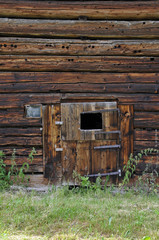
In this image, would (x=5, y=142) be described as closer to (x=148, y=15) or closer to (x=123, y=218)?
(x=123, y=218)

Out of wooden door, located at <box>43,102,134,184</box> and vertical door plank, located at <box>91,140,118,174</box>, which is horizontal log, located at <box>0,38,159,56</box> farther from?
vertical door plank, located at <box>91,140,118,174</box>

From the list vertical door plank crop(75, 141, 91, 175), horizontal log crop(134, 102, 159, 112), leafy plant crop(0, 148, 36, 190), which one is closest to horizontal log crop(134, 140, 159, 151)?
horizontal log crop(134, 102, 159, 112)

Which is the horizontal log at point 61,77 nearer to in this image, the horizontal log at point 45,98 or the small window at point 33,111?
the horizontal log at point 45,98

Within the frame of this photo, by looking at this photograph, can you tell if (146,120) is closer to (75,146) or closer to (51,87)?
(75,146)

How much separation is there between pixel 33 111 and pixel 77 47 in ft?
5.25

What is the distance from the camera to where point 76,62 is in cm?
496

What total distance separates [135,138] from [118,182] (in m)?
0.97

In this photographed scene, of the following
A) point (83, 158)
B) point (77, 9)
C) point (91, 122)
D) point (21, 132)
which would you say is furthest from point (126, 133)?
point (91, 122)

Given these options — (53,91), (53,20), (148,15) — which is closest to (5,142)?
(53,91)

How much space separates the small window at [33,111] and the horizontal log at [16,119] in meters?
0.10

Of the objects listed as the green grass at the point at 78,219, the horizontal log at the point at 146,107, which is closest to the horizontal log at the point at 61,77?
the horizontal log at the point at 146,107

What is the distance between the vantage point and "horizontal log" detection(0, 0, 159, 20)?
4.83 m

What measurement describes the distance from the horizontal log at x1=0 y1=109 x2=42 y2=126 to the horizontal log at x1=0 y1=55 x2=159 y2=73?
0.89 meters

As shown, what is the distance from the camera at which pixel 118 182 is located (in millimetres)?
4930
